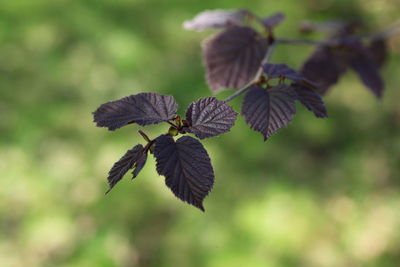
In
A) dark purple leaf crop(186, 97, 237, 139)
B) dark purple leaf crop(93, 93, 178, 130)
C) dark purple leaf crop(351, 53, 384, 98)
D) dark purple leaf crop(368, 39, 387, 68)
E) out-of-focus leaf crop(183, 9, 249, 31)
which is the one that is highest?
dark purple leaf crop(368, 39, 387, 68)

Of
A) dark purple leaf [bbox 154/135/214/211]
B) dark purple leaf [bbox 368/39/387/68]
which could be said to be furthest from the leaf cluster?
dark purple leaf [bbox 368/39/387/68]

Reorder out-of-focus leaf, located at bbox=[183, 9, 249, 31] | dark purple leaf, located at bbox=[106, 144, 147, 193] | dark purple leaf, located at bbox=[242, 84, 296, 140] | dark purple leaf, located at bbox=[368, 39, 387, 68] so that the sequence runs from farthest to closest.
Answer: dark purple leaf, located at bbox=[368, 39, 387, 68], out-of-focus leaf, located at bbox=[183, 9, 249, 31], dark purple leaf, located at bbox=[242, 84, 296, 140], dark purple leaf, located at bbox=[106, 144, 147, 193]

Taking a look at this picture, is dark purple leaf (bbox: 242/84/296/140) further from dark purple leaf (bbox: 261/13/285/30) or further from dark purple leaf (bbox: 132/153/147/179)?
dark purple leaf (bbox: 261/13/285/30)

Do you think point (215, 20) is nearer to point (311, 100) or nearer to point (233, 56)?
point (233, 56)

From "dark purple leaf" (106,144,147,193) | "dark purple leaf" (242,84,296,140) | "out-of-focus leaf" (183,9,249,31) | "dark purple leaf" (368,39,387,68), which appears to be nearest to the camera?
"dark purple leaf" (106,144,147,193)

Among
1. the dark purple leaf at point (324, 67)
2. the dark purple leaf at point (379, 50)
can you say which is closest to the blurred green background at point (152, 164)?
the dark purple leaf at point (379, 50)

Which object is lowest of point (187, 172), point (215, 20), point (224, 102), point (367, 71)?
point (187, 172)

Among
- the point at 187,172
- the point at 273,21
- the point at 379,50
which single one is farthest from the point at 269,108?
the point at 379,50

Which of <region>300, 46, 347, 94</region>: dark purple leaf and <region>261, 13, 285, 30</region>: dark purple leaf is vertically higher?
<region>261, 13, 285, 30</region>: dark purple leaf
